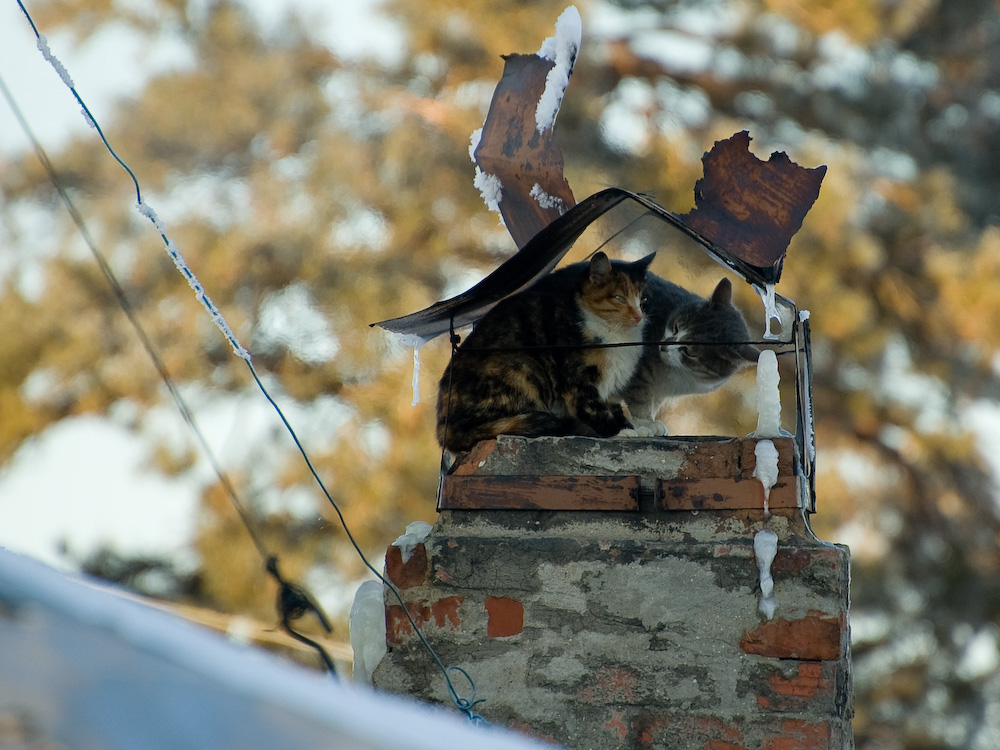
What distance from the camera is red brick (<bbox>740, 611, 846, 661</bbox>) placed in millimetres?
1788

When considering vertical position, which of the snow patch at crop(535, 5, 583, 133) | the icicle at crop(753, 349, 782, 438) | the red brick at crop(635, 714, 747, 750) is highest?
the snow patch at crop(535, 5, 583, 133)

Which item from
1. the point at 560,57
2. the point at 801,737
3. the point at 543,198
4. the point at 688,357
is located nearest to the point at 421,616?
the point at 801,737

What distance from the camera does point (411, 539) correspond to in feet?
6.64

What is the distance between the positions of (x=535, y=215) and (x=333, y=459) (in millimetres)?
3887

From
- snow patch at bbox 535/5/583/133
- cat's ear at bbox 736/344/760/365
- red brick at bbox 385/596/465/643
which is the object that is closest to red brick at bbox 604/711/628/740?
red brick at bbox 385/596/465/643

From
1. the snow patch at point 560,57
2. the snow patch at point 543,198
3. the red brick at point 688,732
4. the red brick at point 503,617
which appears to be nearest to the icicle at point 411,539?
the red brick at point 503,617

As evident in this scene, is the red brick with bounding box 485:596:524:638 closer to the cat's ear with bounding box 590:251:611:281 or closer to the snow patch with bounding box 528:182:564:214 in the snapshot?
the cat's ear with bounding box 590:251:611:281

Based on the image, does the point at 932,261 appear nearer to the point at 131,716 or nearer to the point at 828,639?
the point at 828,639

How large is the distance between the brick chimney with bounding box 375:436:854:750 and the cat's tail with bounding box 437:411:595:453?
0.12m

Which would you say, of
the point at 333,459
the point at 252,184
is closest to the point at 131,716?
the point at 333,459

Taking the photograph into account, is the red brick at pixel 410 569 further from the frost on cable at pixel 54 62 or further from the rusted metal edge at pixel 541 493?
the frost on cable at pixel 54 62

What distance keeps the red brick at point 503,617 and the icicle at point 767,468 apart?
0.50 m

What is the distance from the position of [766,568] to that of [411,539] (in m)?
0.69

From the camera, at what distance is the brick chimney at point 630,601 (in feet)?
5.89
